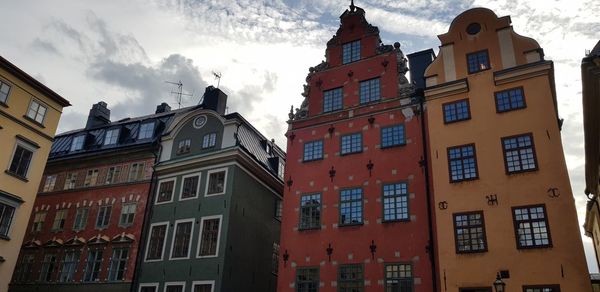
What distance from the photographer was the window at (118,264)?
27.5m

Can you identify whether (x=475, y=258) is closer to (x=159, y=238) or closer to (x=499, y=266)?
(x=499, y=266)

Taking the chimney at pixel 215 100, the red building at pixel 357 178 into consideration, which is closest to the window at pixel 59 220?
the chimney at pixel 215 100

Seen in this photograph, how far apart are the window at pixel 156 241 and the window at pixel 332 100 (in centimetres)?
1216

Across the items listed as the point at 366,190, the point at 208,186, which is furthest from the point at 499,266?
the point at 208,186

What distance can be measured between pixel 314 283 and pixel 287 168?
651cm

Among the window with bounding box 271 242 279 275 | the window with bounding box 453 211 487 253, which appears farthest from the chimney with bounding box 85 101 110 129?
the window with bounding box 453 211 487 253

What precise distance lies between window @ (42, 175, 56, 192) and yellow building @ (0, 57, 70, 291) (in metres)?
4.95

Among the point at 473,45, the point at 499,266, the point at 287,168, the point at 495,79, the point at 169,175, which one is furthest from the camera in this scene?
the point at 169,175

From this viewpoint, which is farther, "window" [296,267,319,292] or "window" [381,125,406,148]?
"window" [381,125,406,148]

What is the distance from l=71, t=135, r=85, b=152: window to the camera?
35.1m

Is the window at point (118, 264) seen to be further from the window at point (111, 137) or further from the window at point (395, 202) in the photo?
the window at point (395, 202)

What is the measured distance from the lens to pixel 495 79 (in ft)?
68.8

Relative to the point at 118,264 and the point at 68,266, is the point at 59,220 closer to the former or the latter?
the point at 68,266

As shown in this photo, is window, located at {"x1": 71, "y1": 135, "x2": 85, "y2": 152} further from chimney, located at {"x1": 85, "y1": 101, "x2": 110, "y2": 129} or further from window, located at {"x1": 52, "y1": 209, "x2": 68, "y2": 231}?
window, located at {"x1": 52, "y1": 209, "x2": 68, "y2": 231}
